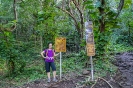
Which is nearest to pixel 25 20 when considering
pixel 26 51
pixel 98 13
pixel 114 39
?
pixel 26 51

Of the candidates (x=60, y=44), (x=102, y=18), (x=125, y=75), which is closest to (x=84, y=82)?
(x=60, y=44)

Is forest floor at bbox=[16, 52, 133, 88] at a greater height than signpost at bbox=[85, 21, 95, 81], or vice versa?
signpost at bbox=[85, 21, 95, 81]

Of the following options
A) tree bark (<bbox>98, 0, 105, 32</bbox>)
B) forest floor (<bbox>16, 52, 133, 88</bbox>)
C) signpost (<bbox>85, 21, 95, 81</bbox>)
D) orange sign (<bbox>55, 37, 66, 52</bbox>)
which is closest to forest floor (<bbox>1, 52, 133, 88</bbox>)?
forest floor (<bbox>16, 52, 133, 88</bbox>)

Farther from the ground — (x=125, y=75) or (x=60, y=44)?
(x=60, y=44)

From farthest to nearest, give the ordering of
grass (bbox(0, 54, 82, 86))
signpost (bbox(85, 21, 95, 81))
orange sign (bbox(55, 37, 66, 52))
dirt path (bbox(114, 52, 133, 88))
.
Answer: grass (bbox(0, 54, 82, 86))
orange sign (bbox(55, 37, 66, 52))
dirt path (bbox(114, 52, 133, 88))
signpost (bbox(85, 21, 95, 81))

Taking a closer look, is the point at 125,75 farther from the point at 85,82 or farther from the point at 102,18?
the point at 102,18

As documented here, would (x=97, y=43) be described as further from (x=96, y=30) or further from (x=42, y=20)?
(x=42, y=20)

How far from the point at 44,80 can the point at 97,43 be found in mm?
3310

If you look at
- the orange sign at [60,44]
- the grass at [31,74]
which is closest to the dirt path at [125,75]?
the grass at [31,74]

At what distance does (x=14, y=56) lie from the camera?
9562 millimetres

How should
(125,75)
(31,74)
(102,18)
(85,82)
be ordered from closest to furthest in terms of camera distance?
(85,82) → (125,75) → (31,74) → (102,18)

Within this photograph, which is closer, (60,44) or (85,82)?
(85,82)

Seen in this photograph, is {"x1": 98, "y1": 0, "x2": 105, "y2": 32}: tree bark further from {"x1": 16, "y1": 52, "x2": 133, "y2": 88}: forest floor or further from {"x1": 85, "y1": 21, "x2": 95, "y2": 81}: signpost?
{"x1": 16, "y1": 52, "x2": 133, "y2": 88}: forest floor

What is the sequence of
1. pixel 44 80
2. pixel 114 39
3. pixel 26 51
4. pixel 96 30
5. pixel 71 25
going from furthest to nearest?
pixel 114 39 → pixel 71 25 → pixel 26 51 → pixel 96 30 → pixel 44 80
